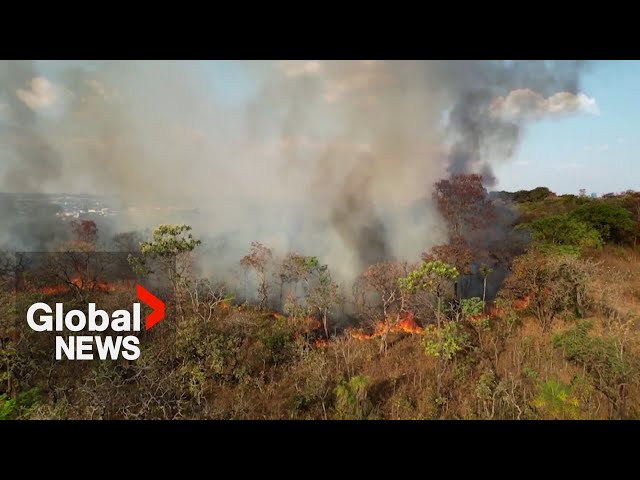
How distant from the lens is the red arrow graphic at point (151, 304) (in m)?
19.3

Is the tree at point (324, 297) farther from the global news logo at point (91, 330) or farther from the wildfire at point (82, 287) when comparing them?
the wildfire at point (82, 287)

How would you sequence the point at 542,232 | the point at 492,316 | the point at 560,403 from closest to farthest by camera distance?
the point at 560,403 → the point at 492,316 → the point at 542,232

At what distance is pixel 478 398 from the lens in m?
13.1

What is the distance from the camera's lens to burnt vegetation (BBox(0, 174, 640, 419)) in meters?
12.3

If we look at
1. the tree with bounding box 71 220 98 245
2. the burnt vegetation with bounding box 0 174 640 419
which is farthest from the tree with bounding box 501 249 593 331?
the tree with bounding box 71 220 98 245

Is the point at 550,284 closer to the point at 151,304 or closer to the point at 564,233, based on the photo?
the point at 564,233

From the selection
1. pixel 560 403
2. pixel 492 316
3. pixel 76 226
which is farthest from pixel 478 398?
pixel 76 226

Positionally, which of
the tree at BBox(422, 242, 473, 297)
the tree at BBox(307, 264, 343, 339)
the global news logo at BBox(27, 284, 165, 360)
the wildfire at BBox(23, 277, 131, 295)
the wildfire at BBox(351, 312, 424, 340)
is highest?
the tree at BBox(422, 242, 473, 297)

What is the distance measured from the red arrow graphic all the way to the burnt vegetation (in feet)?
1.87

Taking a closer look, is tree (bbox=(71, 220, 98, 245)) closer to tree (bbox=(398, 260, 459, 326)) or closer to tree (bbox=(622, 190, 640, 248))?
tree (bbox=(398, 260, 459, 326))

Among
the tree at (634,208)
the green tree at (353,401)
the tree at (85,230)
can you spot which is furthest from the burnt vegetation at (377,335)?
the tree at (85,230)

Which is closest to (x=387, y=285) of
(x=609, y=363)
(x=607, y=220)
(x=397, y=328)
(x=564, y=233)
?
(x=397, y=328)
